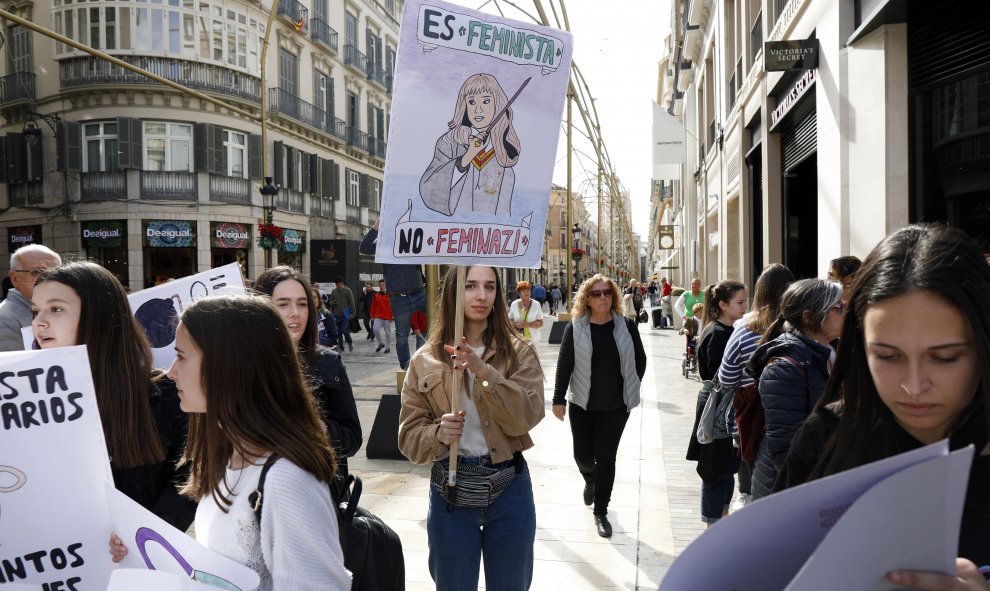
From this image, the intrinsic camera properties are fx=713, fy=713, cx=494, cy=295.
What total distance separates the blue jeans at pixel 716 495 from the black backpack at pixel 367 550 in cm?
341

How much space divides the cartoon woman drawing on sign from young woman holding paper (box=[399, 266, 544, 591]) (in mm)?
658

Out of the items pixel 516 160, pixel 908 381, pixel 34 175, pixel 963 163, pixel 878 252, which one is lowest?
pixel 908 381

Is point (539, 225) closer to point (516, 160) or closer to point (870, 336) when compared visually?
point (516, 160)

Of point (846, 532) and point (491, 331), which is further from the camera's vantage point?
point (491, 331)

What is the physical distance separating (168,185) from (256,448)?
27900 mm

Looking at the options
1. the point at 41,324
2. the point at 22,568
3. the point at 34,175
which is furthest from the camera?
the point at 34,175

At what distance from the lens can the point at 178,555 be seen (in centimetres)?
167

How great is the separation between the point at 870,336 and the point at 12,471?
2.27 metres

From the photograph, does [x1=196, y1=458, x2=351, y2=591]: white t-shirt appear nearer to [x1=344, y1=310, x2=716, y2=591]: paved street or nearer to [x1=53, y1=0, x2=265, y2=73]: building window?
[x1=344, y1=310, x2=716, y2=591]: paved street

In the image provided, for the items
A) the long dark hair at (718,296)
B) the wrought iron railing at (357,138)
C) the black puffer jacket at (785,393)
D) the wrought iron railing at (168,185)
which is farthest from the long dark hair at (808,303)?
the wrought iron railing at (357,138)

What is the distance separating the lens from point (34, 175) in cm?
2695

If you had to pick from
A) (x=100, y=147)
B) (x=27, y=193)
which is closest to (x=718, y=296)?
(x=100, y=147)

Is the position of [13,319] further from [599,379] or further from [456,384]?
[599,379]

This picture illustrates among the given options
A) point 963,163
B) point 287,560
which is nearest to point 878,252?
point 287,560
